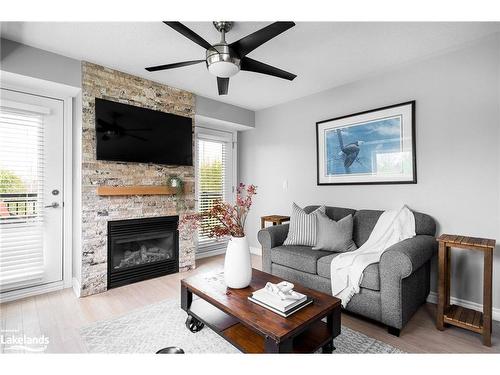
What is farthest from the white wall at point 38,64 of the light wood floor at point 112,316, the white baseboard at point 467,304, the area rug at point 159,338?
the white baseboard at point 467,304

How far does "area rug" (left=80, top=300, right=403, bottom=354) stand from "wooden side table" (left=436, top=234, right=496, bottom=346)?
0.61 meters

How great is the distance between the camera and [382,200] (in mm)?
3008

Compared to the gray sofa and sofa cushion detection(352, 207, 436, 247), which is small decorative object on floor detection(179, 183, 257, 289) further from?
sofa cushion detection(352, 207, 436, 247)

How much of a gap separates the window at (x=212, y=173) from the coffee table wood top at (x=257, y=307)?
2077 millimetres

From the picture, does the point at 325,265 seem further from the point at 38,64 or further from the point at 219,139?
the point at 38,64

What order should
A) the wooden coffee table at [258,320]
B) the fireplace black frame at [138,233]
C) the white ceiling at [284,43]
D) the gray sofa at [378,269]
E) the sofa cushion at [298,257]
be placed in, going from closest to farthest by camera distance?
the wooden coffee table at [258,320] → the gray sofa at [378,269] → the white ceiling at [284,43] → the sofa cushion at [298,257] → the fireplace black frame at [138,233]

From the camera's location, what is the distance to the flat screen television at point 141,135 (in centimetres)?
286

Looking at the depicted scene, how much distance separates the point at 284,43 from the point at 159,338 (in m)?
2.66

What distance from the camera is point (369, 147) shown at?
10.1 ft

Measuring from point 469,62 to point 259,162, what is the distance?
2.87m

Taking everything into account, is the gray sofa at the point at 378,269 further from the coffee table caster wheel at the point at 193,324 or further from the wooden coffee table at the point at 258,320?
the coffee table caster wheel at the point at 193,324

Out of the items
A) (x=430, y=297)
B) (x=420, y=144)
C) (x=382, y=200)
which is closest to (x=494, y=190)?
(x=420, y=144)

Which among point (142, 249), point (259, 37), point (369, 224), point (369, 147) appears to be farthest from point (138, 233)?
point (369, 147)

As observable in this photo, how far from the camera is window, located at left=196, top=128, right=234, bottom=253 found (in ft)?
13.8
